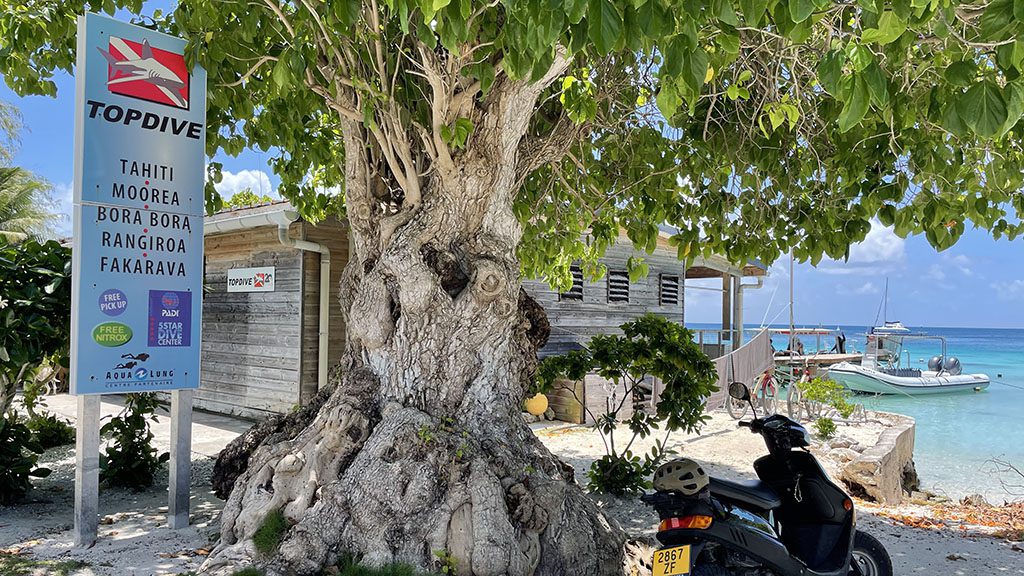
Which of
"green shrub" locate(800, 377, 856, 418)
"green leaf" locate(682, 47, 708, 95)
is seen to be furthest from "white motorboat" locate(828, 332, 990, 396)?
"green leaf" locate(682, 47, 708, 95)

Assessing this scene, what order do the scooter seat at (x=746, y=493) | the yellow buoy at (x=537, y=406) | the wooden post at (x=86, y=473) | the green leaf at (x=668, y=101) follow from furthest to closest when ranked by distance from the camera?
the yellow buoy at (x=537, y=406) < the wooden post at (x=86, y=473) < the scooter seat at (x=746, y=493) < the green leaf at (x=668, y=101)

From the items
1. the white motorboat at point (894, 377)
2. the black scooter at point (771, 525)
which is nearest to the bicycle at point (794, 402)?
the black scooter at point (771, 525)

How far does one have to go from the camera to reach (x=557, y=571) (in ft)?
13.1

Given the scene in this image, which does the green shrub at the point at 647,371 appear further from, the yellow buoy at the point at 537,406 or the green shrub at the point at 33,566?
the yellow buoy at the point at 537,406

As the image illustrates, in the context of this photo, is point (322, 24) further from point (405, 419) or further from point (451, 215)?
point (405, 419)

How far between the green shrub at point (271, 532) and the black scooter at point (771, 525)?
7.13 ft

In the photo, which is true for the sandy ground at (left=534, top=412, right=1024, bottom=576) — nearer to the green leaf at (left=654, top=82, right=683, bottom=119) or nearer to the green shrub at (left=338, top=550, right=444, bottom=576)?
the green shrub at (left=338, top=550, right=444, bottom=576)

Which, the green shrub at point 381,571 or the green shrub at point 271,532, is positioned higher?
the green shrub at point 271,532

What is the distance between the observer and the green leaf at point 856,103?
2.07 metres

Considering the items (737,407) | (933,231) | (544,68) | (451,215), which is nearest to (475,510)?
(451,215)

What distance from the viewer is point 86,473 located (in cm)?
444

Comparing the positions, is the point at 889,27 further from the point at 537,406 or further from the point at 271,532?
the point at 537,406

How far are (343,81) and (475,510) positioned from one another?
2.93m

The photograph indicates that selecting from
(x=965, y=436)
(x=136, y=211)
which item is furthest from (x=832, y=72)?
(x=965, y=436)
